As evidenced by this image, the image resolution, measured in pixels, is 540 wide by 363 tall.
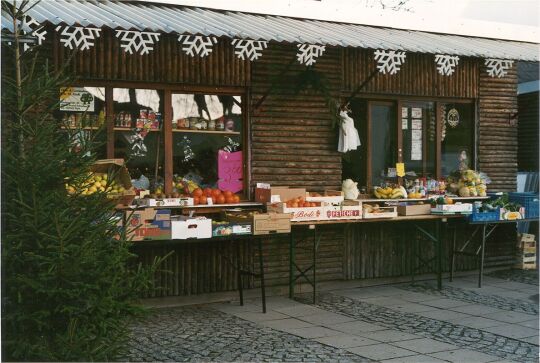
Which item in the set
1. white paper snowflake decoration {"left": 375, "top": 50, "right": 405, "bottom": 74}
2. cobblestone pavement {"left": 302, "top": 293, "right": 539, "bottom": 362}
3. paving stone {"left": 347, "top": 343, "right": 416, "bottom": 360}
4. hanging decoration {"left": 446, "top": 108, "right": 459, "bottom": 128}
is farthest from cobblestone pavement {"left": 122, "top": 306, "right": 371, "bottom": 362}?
hanging decoration {"left": 446, "top": 108, "right": 459, "bottom": 128}

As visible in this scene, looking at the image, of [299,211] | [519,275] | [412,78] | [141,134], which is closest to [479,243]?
[519,275]

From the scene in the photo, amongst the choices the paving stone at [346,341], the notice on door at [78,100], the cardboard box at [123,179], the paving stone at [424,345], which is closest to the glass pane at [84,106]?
the notice on door at [78,100]

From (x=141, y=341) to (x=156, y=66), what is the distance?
12.3 feet

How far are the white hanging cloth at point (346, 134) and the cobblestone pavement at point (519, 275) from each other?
12.0ft

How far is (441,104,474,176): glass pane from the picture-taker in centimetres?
1205

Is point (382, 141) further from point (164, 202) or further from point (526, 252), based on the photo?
point (164, 202)

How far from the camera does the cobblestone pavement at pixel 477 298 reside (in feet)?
31.0

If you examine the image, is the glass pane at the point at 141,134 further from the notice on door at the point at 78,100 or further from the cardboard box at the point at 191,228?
the cardboard box at the point at 191,228

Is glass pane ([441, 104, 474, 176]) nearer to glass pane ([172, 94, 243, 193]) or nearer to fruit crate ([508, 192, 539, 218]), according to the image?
fruit crate ([508, 192, 539, 218])

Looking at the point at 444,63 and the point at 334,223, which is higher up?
the point at 444,63

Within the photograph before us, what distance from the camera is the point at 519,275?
1207 cm

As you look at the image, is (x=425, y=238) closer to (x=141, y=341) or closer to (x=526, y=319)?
(x=526, y=319)

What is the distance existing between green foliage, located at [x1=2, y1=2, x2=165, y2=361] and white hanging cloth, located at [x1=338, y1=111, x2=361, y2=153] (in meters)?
5.69

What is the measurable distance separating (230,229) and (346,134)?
285 cm
